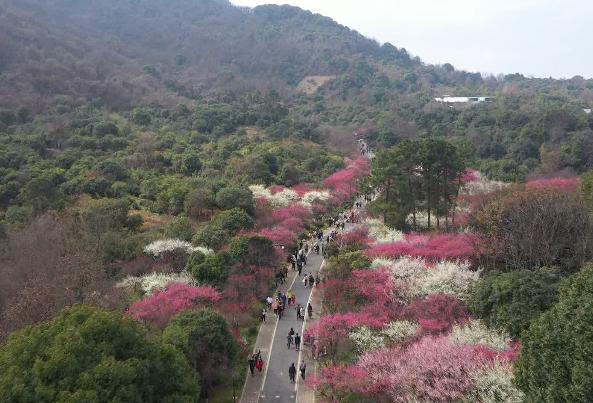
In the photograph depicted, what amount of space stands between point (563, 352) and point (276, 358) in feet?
39.2

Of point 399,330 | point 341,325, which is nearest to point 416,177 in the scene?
point 399,330

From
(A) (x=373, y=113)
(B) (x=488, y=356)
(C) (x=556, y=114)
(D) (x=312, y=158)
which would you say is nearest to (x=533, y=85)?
(A) (x=373, y=113)

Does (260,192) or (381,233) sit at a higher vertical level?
(260,192)

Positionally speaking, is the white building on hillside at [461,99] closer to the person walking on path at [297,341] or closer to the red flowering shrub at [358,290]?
the red flowering shrub at [358,290]

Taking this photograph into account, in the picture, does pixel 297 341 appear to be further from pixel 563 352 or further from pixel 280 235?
pixel 280 235

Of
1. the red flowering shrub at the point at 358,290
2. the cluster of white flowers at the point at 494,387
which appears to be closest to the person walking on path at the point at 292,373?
the red flowering shrub at the point at 358,290

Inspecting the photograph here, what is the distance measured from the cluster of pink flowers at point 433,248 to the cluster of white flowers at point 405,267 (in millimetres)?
1173

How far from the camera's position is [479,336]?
1694 centimetres

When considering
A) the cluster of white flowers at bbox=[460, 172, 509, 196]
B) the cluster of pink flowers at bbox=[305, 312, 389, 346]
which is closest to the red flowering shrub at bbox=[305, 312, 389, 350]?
the cluster of pink flowers at bbox=[305, 312, 389, 346]

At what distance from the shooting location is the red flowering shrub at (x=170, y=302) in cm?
1956

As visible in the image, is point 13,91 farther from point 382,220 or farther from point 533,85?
point 533,85

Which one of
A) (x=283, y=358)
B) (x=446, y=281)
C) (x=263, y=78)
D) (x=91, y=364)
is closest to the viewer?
(x=91, y=364)

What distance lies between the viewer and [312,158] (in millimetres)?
56031

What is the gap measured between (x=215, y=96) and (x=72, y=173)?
5118 cm
